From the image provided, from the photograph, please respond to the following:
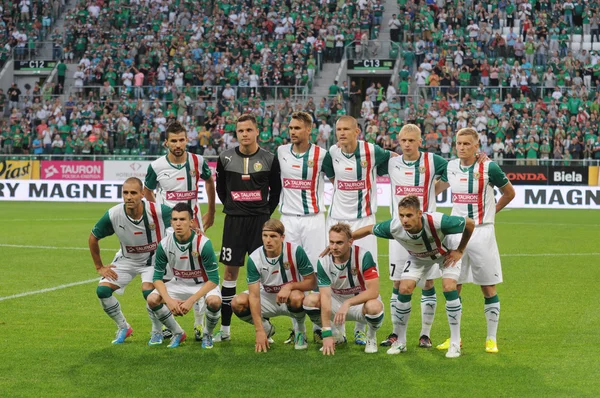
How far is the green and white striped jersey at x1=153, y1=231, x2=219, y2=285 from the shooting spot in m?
8.42

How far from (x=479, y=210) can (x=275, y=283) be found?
80.5 inches

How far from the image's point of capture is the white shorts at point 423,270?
823 cm

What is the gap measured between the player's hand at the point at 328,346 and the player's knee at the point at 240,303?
852 mm

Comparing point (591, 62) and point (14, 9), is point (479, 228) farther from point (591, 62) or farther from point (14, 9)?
point (14, 9)

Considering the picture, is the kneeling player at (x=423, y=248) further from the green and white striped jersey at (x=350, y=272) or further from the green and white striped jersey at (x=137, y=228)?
the green and white striped jersey at (x=137, y=228)

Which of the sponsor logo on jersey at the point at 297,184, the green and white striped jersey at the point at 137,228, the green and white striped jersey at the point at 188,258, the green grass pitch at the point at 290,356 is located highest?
the sponsor logo on jersey at the point at 297,184

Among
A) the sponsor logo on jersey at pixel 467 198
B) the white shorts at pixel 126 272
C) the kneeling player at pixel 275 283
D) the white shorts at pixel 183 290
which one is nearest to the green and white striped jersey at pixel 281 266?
the kneeling player at pixel 275 283

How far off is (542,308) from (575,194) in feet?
56.7

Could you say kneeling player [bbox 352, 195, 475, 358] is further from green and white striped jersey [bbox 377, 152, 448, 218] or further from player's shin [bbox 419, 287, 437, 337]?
green and white striped jersey [bbox 377, 152, 448, 218]

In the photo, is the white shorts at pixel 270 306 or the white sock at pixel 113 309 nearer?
the white shorts at pixel 270 306

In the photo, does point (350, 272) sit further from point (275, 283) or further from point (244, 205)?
point (244, 205)

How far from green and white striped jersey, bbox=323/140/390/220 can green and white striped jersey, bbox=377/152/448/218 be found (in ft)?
0.75

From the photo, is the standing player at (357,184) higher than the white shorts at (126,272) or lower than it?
higher

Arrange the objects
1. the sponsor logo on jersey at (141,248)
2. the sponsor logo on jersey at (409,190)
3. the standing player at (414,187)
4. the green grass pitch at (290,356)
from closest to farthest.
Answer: the green grass pitch at (290,356) < the standing player at (414,187) < the sponsor logo on jersey at (409,190) < the sponsor logo on jersey at (141,248)
